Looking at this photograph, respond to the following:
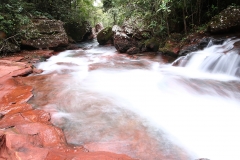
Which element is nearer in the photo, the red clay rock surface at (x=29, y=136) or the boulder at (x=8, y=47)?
the red clay rock surface at (x=29, y=136)

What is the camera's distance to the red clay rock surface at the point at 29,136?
1769mm

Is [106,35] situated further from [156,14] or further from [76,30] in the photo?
[156,14]

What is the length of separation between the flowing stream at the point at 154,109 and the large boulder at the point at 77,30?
10.5 meters

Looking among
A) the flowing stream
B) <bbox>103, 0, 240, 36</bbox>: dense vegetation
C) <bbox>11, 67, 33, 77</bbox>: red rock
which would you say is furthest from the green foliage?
<bbox>103, 0, 240, 36</bbox>: dense vegetation

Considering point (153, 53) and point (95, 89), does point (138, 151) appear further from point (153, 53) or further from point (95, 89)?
point (153, 53)

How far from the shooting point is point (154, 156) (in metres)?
2.15

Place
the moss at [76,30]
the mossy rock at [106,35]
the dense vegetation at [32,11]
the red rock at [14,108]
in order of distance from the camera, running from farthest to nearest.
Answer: the moss at [76,30] → the mossy rock at [106,35] → the dense vegetation at [32,11] → the red rock at [14,108]

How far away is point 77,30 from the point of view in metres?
16.0

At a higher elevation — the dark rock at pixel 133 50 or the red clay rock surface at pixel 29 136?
the red clay rock surface at pixel 29 136

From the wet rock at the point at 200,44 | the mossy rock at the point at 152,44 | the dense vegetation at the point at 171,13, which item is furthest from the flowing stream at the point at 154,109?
the mossy rock at the point at 152,44

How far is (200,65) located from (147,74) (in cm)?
203

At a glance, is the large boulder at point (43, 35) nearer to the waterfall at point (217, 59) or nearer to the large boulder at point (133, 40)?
the large boulder at point (133, 40)

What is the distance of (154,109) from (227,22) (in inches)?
214

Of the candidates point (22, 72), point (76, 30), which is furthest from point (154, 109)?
point (76, 30)
